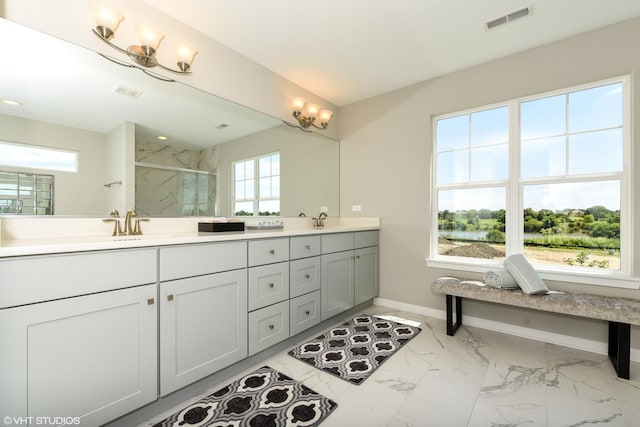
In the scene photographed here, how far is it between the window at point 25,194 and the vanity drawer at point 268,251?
116cm

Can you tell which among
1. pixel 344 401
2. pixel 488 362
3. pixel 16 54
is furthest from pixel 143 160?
pixel 488 362

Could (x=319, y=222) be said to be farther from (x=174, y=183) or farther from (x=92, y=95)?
(x=92, y=95)

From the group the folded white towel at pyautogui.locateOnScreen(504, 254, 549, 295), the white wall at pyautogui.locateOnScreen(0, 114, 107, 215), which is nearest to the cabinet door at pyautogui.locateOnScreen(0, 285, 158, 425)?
the white wall at pyautogui.locateOnScreen(0, 114, 107, 215)

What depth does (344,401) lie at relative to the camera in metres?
1.64

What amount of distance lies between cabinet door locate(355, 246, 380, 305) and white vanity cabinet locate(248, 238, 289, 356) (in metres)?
1.06

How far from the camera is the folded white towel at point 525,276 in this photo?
7.08 feet

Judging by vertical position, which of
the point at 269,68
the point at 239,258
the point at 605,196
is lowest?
the point at 239,258

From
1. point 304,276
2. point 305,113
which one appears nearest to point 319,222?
point 304,276

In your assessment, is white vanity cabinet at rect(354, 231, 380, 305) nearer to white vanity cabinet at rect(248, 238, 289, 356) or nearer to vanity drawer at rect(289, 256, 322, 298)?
vanity drawer at rect(289, 256, 322, 298)

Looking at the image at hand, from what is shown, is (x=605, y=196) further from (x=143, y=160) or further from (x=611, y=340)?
(x=143, y=160)

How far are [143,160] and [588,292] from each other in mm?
3576

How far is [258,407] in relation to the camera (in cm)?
159

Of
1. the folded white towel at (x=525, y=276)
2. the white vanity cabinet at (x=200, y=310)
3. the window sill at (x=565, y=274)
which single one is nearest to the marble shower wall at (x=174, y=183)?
the white vanity cabinet at (x=200, y=310)

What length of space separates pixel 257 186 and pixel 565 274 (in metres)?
2.81
